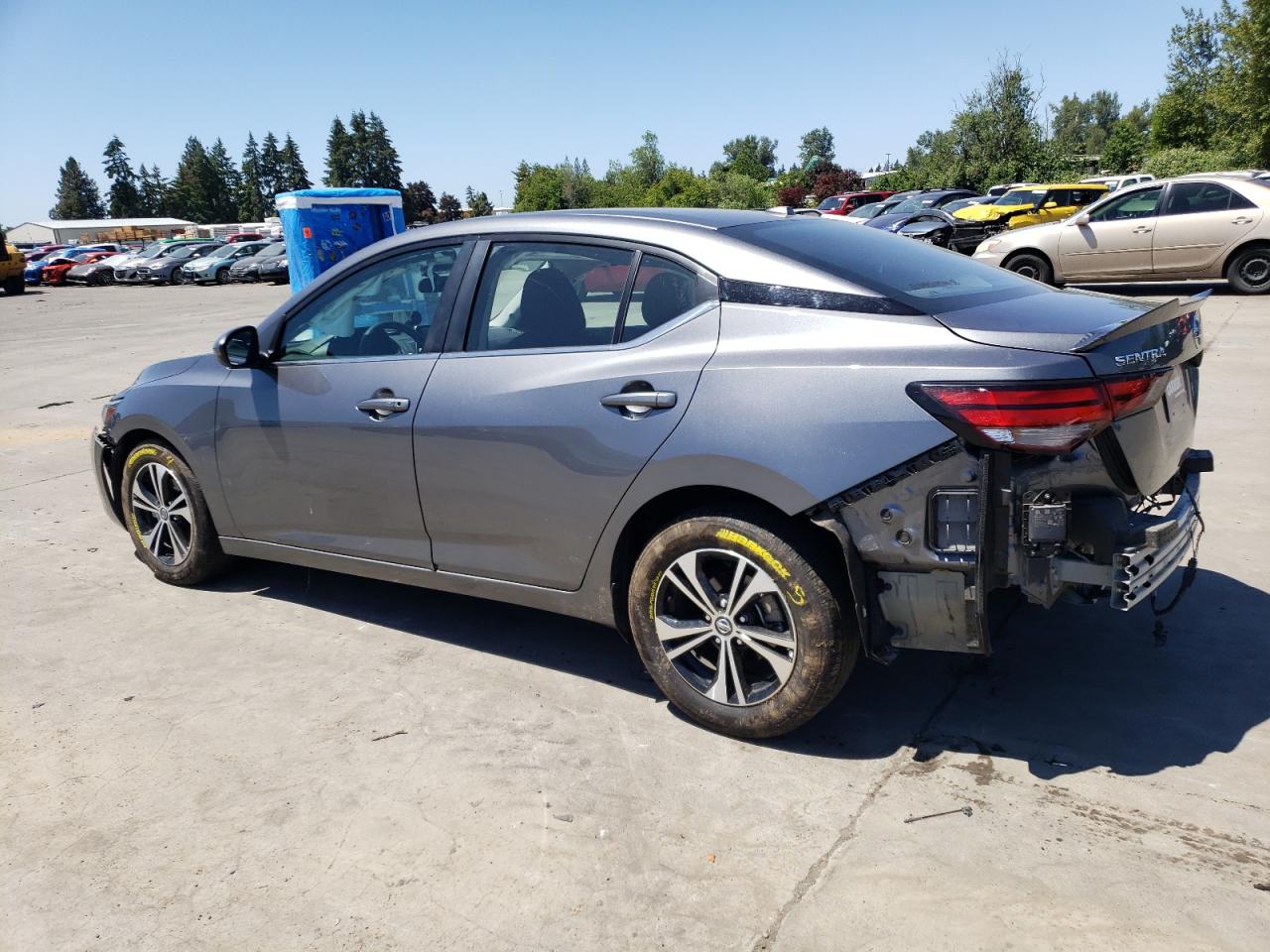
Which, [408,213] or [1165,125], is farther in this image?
[408,213]

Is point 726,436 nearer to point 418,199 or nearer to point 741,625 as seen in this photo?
point 741,625

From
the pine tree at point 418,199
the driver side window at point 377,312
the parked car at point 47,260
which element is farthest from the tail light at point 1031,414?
the pine tree at point 418,199

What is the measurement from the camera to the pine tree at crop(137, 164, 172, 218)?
142900 mm

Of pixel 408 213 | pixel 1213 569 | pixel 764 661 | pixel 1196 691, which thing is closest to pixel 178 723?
pixel 764 661

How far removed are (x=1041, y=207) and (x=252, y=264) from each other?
25.5 metres

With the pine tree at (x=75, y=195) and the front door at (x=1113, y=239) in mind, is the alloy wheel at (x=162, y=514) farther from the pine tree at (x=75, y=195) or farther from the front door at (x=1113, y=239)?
the pine tree at (x=75, y=195)

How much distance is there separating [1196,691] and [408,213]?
103782 mm

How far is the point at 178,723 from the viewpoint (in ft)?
12.1

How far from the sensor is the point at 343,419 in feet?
13.4

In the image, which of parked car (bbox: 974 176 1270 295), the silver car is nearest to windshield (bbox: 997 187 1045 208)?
parked car (bbox: 974 176 1270 295)

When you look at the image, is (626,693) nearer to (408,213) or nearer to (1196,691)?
(1196,691)

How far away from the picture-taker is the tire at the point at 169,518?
4.86m

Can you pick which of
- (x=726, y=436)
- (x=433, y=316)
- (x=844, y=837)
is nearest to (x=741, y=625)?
(x=726, y=436)

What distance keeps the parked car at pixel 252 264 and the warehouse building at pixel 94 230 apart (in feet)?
223
